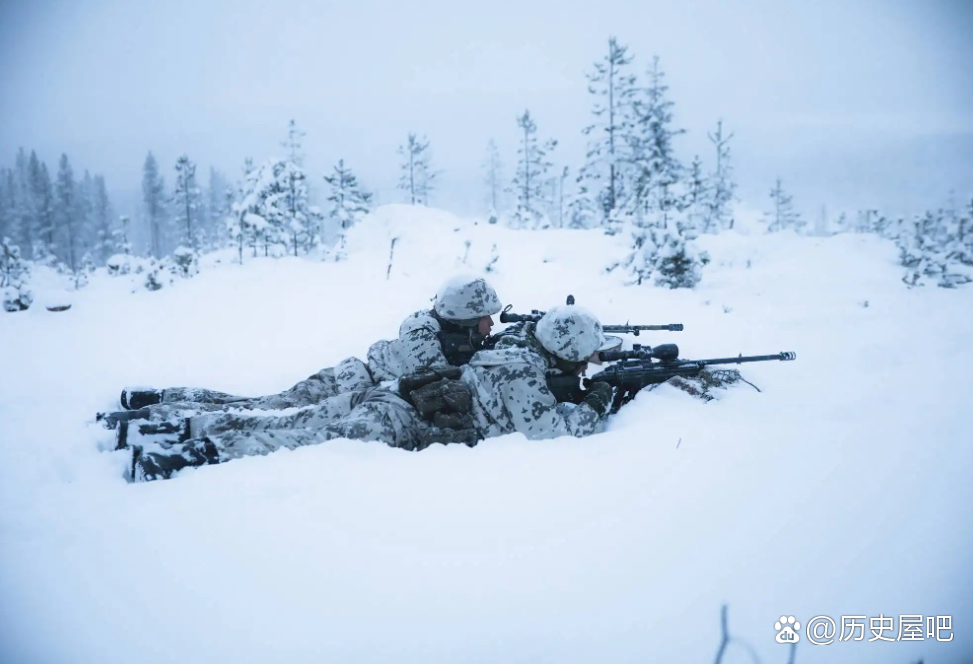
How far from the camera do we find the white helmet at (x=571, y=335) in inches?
178

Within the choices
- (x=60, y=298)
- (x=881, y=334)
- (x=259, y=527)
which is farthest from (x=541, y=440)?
(x=60, y=298)

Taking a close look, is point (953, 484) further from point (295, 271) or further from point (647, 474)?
point (295, 271)

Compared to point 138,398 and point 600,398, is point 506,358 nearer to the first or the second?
point 600,398

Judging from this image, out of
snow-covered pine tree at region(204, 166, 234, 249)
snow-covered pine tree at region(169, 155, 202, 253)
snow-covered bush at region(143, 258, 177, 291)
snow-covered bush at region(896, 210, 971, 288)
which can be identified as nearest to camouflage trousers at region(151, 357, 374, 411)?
snow-covered bush at region(143, 258, 177, 291)

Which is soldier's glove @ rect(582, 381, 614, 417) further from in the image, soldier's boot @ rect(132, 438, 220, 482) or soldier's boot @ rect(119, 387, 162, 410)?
soldier's boot @ rect(119, 387, 162, 410)

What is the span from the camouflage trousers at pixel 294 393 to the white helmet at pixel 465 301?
1.09 meters

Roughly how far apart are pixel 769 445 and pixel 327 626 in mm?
2990

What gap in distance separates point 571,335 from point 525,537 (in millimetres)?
2211

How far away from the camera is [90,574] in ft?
7.36

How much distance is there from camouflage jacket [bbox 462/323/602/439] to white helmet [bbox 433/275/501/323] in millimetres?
1030

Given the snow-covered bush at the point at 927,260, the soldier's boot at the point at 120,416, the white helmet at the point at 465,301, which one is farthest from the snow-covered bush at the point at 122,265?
the snow-covered bush at the point at 927,260

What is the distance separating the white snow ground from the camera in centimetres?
196

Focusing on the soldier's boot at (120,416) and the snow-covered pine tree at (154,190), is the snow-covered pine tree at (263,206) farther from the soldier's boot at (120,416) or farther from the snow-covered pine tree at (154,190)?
the snow-covered pine tree at (154,190)

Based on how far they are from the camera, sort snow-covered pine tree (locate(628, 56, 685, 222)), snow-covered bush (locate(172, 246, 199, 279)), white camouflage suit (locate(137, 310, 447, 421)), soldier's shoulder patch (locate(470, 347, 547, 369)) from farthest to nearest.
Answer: snow-covered pine tree (locate(628, 56, 685, 222)) → snow-covered bush (locate(172, 246, 199, 279)) → white camouflage suit (locate(137, 310, 447, 421)) → soldier's shoulder patch (locate(470, 347, 547, 369))
